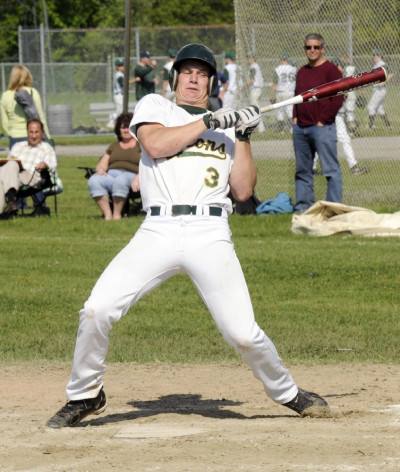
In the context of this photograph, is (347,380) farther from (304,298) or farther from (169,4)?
(169,4)

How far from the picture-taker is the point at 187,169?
5.97 metres

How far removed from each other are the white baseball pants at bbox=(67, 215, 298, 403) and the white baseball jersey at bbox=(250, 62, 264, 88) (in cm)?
1076

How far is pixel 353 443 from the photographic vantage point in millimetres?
5770

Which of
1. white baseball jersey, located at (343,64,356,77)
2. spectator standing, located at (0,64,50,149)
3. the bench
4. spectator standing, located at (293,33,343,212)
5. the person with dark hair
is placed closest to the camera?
spectator standing, located at (293,33,343,212)

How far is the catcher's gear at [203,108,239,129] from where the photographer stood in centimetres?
584

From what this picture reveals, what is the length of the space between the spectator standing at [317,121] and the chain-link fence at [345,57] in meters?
1.13

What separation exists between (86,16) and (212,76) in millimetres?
45471

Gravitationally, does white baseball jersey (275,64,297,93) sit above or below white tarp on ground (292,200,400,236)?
above

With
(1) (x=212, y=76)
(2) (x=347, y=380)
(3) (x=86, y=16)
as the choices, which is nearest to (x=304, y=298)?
(2) (x=347, y=380)

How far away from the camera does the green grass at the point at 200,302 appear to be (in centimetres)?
881

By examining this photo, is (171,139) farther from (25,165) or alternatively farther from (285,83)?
(285,83)

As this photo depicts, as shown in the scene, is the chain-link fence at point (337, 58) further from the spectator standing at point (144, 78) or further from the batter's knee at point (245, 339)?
the batter's knee at point (245, 339)

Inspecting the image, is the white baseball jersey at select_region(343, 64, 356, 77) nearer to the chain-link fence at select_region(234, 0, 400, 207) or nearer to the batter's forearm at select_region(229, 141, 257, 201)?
the chain-link fence at select_region(234, 0, 400, 207)

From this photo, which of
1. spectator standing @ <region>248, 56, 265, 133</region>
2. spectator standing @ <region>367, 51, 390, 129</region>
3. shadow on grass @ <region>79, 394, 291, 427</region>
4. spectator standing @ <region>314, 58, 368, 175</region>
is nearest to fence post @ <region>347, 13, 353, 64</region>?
spectator standing @ <region>314, 58, 368, 175</region>
